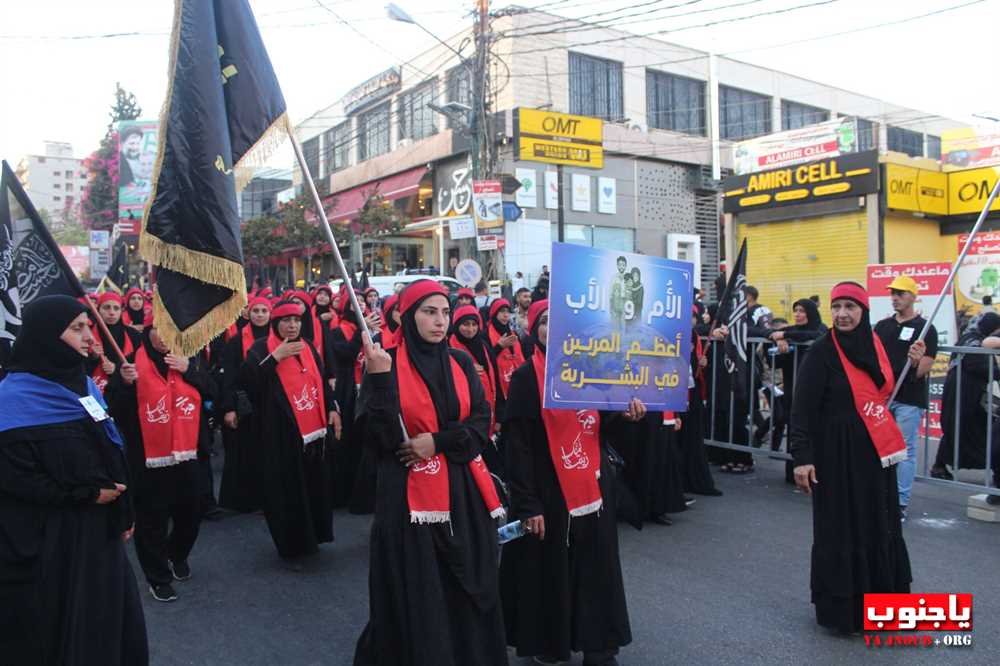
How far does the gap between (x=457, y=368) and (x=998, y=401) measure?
586cm

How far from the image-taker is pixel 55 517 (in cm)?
308

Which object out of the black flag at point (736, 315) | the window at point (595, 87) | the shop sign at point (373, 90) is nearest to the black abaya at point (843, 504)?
the black flag at point (736, 315)

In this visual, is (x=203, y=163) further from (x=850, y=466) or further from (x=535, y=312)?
(x=850, y=466)

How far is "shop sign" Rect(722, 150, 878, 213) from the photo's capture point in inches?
680

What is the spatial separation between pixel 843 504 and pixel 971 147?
88.1 ft

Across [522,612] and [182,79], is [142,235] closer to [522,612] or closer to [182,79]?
[182,79]

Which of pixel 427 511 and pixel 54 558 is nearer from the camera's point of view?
pixel 54 558

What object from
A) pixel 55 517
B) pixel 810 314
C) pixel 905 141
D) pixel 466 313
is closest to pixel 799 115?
pixel 905 141

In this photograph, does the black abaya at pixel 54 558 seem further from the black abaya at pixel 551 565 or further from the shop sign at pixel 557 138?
the shop sign at pixel 557 138

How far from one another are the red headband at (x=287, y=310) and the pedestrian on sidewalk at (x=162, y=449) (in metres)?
0.64

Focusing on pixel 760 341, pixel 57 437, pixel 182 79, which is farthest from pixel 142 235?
pixel 760 341

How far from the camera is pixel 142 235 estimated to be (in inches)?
136

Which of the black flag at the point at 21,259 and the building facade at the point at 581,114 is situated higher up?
the building facade at the point at 581,114

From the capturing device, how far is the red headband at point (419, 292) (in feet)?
11.1
